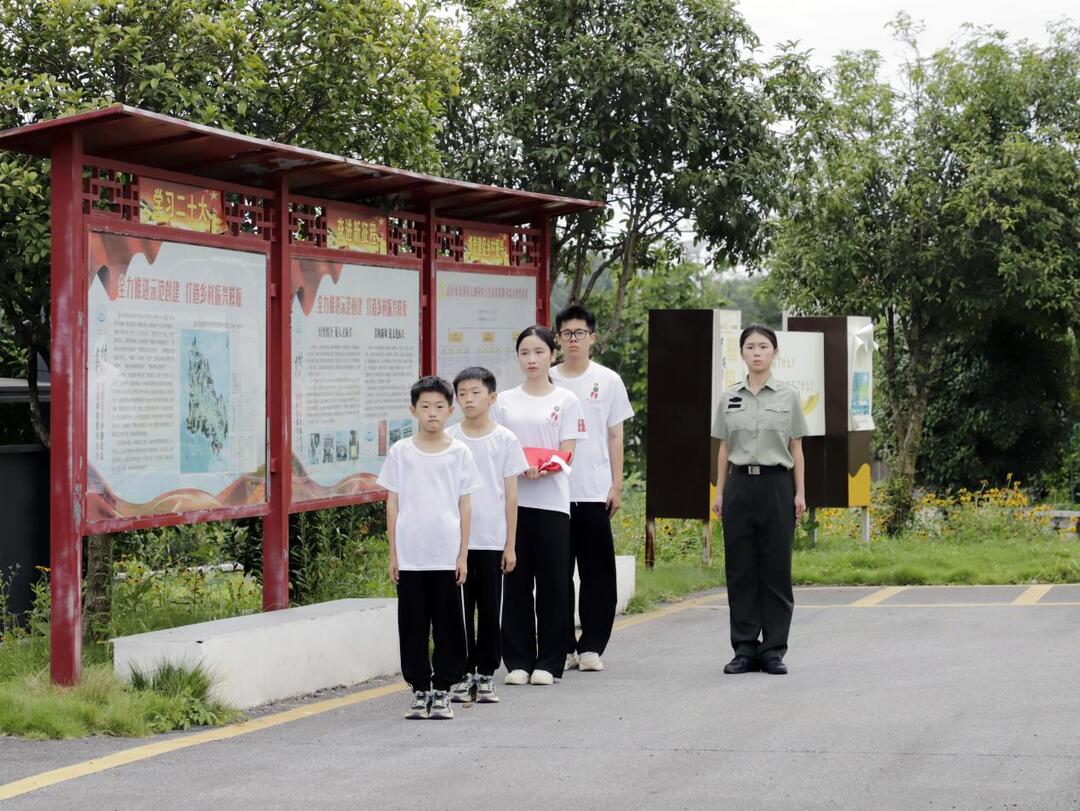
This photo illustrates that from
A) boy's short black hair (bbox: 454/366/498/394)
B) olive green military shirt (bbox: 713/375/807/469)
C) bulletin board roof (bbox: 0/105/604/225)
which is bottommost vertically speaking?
olive green military shirt (bbox: 713/375/807/469)

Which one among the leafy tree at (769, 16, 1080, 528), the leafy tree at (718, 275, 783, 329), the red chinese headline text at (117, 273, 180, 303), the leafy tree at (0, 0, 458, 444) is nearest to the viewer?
the red chinese headline text at (117, 273, 180, 303)

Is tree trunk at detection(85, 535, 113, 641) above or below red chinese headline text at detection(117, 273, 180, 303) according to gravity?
below

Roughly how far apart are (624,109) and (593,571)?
19.7 ft

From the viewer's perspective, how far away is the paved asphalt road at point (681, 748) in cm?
521

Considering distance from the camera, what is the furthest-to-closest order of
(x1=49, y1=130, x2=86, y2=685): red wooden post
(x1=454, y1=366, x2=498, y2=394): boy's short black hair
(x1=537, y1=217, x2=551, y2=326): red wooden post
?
(x1=537, y1=217, x2=551, y2=326): red wooden post
(x1=454, y1=366, x2=498, y2=394): boy's short black hair
(x1=49, y1=130, x2=86, y2=685): red wooden post

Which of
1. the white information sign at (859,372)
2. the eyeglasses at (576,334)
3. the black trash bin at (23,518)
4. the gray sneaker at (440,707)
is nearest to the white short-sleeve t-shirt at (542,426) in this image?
the eyeglasses at (576,334)

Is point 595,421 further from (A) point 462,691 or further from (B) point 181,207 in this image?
(B) point 181,207

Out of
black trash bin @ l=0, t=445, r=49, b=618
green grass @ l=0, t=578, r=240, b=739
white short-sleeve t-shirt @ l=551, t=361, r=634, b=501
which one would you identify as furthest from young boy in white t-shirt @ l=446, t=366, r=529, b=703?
black trash bin @ l=0, t=445, r=49, b=618

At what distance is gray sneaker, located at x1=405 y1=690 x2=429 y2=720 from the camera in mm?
6730

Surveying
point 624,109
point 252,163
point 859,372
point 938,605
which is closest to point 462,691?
point 252,163

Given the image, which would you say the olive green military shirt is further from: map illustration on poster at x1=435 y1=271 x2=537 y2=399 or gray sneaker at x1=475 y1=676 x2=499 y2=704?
map illustration on poster at x1=435 y1=271 x2=537 y2=399

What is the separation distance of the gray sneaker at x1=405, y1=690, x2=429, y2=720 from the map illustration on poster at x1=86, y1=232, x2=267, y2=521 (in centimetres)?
147

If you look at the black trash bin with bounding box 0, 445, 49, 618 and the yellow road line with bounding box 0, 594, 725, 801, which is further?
the black trash bin with bounding box 0, 445, 49, 618

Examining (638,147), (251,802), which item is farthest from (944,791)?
(638,147)
